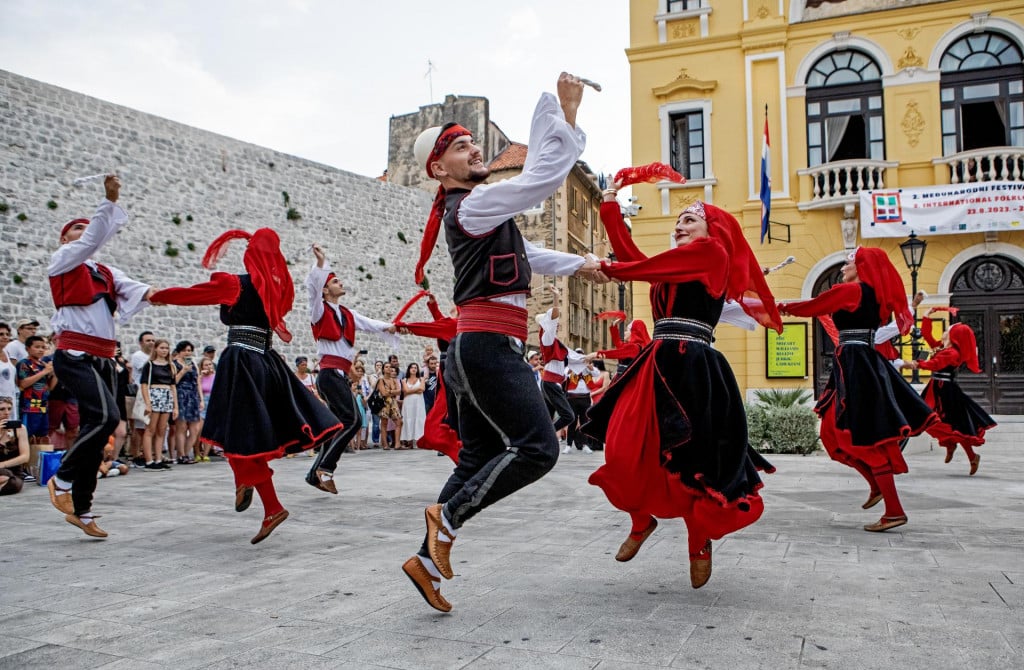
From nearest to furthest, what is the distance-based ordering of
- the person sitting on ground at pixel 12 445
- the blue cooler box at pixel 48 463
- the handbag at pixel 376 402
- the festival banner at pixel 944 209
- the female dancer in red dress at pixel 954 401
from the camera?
the person sitting on ground at pixel 12 445 < the blue cooler box at pixel 48 463 < the female dancer in red dress at pixel 954 401 < the handbag at pixel 376 402 < the festival banner at pixel 944 209

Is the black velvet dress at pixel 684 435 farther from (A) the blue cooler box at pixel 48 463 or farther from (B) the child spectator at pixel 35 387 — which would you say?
(B) the child spectator at pixel 35 387

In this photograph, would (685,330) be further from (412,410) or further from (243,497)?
(412,410)

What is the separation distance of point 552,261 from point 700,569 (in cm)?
162

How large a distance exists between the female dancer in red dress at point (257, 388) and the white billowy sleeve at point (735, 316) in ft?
9.09

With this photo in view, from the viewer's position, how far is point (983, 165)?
19312mm

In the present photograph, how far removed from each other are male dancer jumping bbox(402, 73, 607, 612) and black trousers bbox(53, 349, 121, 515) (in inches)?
119

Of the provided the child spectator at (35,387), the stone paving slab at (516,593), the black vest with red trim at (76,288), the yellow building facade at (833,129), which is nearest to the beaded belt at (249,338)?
the black vest with red trim at (76,288)

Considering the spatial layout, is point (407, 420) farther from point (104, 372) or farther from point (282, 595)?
point (282, 595)

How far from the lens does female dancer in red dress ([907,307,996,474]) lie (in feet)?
33.2

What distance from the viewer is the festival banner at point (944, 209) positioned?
728 inches

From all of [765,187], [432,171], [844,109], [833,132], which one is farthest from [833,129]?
[432,171]

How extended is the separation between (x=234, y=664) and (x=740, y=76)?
20.3 m

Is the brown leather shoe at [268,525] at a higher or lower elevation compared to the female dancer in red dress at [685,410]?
lower

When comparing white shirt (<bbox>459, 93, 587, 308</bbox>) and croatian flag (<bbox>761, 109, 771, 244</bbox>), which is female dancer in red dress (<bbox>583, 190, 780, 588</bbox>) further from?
croatian flag (<bbox>761, 109, 771, 244</bbox>)
